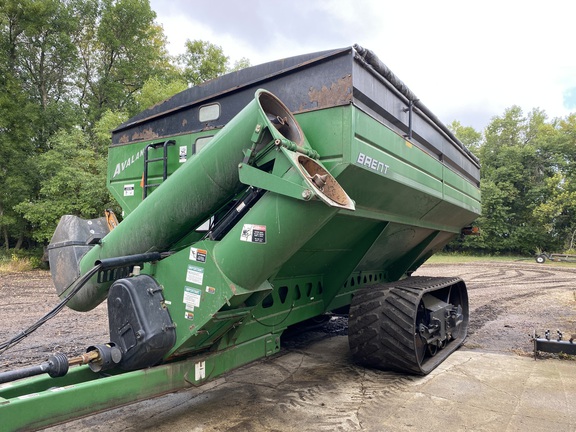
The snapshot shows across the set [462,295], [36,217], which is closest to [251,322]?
[462,295]

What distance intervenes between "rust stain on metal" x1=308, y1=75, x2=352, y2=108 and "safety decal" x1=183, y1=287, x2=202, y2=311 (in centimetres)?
148

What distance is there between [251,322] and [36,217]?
15.4m

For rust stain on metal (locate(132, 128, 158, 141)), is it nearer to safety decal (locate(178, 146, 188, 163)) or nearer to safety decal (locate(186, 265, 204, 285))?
safety decal (locate(178, 146, 188, 163))

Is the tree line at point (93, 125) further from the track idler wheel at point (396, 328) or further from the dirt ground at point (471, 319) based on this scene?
the track idler wheel at point (396, 328)

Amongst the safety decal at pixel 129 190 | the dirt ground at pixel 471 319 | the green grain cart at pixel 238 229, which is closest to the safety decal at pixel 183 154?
the green grain cart at pixel 238 229

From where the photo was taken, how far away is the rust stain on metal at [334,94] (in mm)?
2844

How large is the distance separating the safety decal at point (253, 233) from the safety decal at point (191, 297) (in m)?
0.46

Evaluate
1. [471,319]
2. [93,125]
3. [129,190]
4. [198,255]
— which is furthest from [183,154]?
[93,125]

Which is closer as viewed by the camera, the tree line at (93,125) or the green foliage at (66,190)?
the green foliage at (66,190)

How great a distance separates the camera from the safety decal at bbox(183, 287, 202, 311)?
2.69 meters

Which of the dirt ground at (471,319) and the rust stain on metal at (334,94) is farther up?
the rust stain on metal at (334,94)

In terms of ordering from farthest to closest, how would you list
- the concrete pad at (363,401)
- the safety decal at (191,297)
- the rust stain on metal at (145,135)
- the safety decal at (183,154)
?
the rust stain on metal at (145,135)
the safety decal at (183,154)
the concrete pad at (363,401)
the safety decal at (191,297)

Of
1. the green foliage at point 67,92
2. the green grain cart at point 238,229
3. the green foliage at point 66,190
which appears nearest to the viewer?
the green grain cart at point 238,229

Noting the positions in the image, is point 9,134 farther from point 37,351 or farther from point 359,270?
point 359,270
